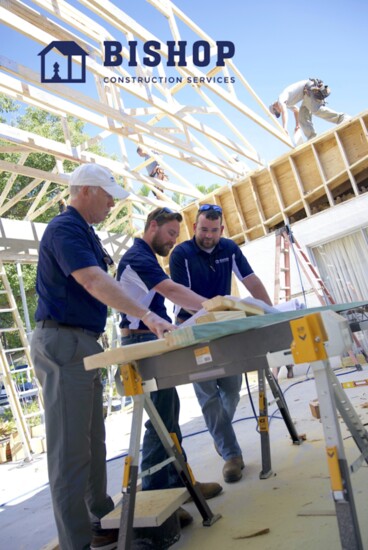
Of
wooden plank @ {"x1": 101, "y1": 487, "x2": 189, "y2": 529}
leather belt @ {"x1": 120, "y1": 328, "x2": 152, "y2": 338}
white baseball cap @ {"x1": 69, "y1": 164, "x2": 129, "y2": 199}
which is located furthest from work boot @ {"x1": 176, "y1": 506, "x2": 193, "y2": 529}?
white baseball cap @ {"x1": 69, "y1": 164, "x2": 129, "y2": 199}

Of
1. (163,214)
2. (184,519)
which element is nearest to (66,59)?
(163,214)

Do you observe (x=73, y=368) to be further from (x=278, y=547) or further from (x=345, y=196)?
(x=345, y=196)

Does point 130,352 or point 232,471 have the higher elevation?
point 130,352

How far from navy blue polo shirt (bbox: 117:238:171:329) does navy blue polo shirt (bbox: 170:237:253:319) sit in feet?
1.62

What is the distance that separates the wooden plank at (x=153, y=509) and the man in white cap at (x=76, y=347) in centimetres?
11

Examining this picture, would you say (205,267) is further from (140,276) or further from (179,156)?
(179,156)

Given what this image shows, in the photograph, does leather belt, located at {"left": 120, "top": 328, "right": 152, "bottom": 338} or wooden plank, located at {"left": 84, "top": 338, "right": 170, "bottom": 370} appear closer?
wooden plank, located at {"left": 84, "top": 338, "right": 170, "bottom": 370}

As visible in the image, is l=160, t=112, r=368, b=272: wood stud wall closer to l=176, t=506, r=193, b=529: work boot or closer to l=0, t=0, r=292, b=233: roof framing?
l=0, t=0, r=292, b=233: roof framing

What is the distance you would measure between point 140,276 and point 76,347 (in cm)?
64

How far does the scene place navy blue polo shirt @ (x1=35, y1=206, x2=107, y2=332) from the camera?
2.02m

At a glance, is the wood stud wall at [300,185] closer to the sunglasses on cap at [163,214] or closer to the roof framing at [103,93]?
the roof framing at [103,93]

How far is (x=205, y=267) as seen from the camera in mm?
3244

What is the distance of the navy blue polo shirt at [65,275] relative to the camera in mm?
2023

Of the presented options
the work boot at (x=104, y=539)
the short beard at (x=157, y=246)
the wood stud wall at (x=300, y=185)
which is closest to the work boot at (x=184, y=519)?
the work boot at (x=104, y=539)
